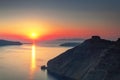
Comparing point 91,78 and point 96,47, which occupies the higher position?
point 96,47

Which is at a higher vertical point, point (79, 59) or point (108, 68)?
point (79, 59)

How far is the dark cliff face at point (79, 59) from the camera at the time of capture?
140 meters

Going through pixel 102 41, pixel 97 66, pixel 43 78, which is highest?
pixel 102 41

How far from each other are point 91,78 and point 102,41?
47.9 metres

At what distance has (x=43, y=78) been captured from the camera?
140500mm

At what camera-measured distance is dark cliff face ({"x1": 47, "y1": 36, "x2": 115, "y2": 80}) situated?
140 meters

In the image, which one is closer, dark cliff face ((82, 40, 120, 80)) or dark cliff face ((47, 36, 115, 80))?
dark cliff face ((82, 40, 120, 80))

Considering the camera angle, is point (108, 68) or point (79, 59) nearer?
point (108, 68)

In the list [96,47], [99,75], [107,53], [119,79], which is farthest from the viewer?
[96,47]

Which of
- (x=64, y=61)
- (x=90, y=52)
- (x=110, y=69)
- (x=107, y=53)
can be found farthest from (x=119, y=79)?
(x=64, y=61)

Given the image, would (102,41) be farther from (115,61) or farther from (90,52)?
(115,61)

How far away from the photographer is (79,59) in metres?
150

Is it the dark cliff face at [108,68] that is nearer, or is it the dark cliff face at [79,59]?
the dark cliff face at [108,68]

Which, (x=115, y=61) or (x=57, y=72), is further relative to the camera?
(x=57, y=72)
